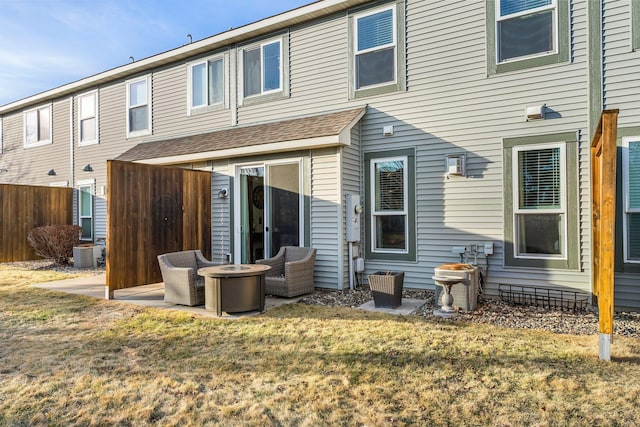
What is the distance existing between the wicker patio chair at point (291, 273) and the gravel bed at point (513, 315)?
0.24 meters

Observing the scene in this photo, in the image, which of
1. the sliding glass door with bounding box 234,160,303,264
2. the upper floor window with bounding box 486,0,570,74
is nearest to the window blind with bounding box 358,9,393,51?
the upper floor window with bounding box 486,0,570,74

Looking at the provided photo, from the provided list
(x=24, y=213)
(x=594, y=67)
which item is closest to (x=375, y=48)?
(x=594, y=67)

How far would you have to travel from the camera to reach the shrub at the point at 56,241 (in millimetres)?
10852

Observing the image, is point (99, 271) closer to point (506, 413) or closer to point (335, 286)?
point (335, 286)

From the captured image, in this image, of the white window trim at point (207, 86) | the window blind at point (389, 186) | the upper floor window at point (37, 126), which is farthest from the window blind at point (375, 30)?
the upper floor window at point (37, 126)

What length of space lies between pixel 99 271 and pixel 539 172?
370 inches

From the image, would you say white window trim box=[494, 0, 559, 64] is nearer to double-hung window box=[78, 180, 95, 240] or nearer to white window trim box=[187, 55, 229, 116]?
white window trim box=[187, 55, 229, 116]

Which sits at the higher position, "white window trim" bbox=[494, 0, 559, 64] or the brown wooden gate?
"white window trim" bbox=[494, 0, 559, 64]

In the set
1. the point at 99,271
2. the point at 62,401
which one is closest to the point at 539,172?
the point at 62,401

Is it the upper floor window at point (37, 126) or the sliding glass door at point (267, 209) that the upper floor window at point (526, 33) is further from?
the upper floor window at point (37, 126)

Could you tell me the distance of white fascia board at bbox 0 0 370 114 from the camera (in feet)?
25.8

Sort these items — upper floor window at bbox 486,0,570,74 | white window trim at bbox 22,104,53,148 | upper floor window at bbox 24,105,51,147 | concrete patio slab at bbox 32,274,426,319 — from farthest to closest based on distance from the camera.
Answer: upper floor window at bbox 24,105,51,147
white window trim at bbox 22,104,53,148
upper floor window at bbox 486,0,570,74
concrete patio slab at bbox 32,274,426,319

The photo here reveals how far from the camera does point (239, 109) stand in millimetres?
9188

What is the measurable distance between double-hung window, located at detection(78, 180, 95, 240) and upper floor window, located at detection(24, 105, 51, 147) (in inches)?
94.2
